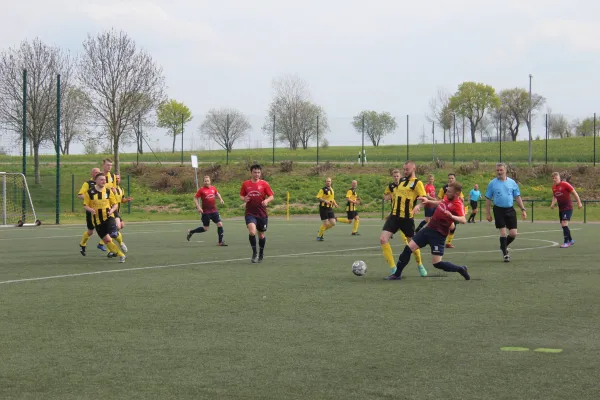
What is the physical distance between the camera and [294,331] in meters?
8.12

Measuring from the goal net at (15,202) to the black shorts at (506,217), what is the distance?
70.9 feet

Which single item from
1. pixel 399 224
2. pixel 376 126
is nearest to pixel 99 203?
pixel 399 224

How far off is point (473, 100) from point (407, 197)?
90404 mm

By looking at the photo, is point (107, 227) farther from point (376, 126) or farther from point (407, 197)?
point (376, 126)

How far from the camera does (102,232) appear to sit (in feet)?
53.5

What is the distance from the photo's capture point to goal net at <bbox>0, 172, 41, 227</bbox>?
3288 centimetres

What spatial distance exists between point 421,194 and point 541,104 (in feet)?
330

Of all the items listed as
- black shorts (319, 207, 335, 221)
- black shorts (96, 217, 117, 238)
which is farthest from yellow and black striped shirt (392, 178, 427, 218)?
black shorts (319, 207, 335, 221)

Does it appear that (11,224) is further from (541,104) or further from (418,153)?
(541,104)

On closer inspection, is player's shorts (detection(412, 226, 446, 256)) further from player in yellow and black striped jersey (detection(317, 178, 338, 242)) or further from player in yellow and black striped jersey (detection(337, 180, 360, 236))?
player in yellow and black striped jersey (detection(337, 180, 360, 236))

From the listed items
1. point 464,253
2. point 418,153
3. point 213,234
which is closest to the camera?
point 464,253

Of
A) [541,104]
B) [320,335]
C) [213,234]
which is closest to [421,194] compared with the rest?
[320,335]

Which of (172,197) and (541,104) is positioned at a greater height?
(541,104)

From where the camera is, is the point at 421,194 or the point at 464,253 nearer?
the point at 421,194
